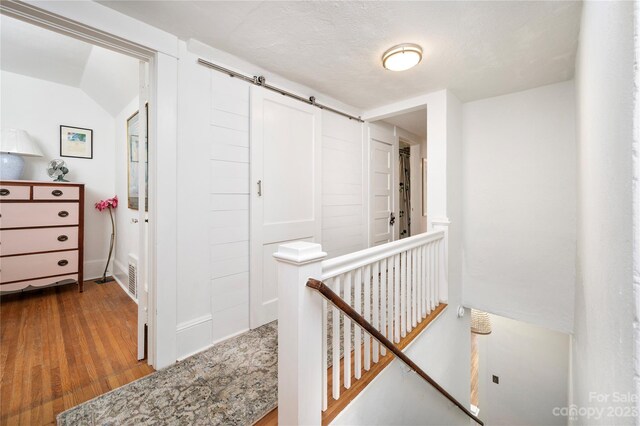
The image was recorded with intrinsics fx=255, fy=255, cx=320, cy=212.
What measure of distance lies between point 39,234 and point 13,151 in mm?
936

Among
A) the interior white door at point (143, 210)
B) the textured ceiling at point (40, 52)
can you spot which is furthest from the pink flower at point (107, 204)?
the interior white door at point (143, 210)

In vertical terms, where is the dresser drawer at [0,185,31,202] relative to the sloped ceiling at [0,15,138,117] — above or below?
below

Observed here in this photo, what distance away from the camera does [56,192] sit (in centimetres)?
298

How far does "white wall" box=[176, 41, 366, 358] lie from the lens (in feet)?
6.02

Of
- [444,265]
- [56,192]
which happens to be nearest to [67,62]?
[56,192]

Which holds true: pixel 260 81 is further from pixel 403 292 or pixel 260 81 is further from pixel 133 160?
pixel 403 292

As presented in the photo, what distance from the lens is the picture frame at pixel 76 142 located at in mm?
3335

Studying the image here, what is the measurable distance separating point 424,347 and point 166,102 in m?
2.81

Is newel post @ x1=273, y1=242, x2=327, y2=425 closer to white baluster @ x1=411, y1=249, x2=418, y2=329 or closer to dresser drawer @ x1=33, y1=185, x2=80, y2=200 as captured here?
white baluster @ x1=411, y1=249, x2=418, y2=329

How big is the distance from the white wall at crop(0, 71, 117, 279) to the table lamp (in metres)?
0.25

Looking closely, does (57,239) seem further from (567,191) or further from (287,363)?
(567,191)

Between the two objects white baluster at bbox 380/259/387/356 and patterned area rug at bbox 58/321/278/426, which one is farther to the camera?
white baluster at bbox 380/259/387/356

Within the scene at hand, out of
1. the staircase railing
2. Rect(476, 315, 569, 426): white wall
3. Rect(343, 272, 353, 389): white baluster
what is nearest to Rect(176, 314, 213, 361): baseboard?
the staircase railing

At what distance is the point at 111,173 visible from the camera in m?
3.74
